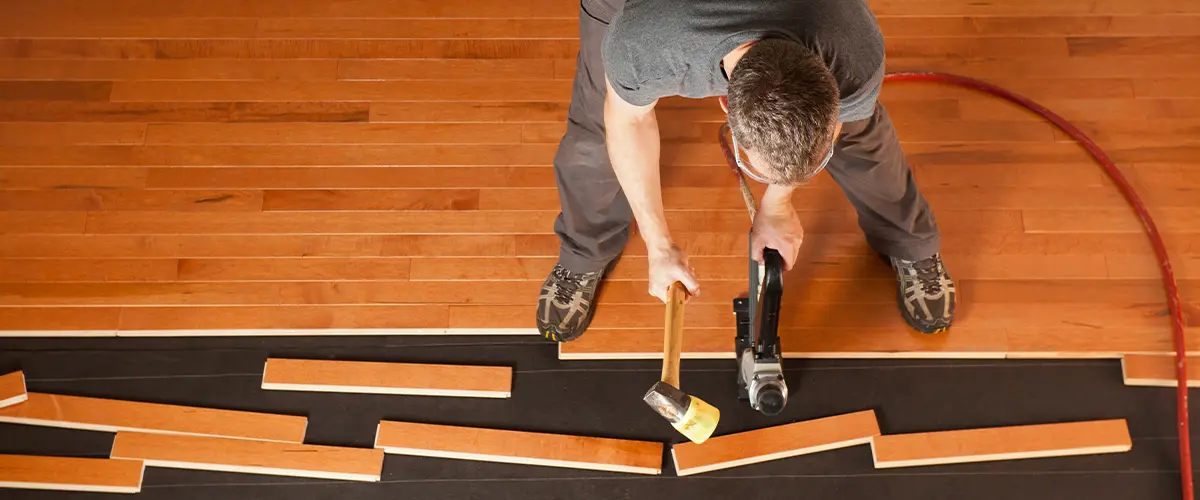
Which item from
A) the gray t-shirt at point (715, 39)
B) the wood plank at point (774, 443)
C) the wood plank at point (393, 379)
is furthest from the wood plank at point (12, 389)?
the gray t-shirt at point (715, 39)

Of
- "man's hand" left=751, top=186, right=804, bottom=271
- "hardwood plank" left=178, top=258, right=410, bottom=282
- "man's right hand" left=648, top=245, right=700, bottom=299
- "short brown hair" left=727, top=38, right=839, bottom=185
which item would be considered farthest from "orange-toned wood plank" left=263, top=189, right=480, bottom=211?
"short brown hair" left=727, top=38, right=839, bottom=185

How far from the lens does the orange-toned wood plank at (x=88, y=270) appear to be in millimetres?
2510

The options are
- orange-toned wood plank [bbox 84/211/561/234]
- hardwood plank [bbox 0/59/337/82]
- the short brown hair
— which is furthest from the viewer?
hardwood plank [bbox 0/59/337/82]

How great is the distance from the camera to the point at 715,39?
4.96 feet

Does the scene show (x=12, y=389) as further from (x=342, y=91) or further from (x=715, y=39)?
(x=715, y=39)

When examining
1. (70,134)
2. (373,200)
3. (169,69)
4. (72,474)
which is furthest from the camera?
(169,69)

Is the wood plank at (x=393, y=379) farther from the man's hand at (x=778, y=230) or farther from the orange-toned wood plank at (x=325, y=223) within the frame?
the man's hand at (x=778, y=230)

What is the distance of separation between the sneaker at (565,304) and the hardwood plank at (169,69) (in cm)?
107

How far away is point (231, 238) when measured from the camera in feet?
8.38

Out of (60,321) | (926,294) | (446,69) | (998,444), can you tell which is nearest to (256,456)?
(60,321)

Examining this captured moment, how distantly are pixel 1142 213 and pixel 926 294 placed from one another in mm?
740

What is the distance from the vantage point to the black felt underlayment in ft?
7.33

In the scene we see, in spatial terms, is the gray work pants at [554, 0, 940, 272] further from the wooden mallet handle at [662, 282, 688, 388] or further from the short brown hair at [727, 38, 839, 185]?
the short brown hair at [727, 38, 839, 185]

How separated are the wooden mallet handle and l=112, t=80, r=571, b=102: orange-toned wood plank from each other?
107 cm
